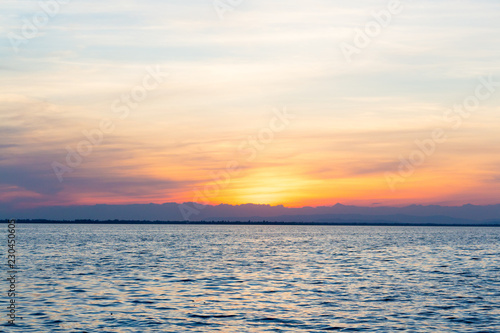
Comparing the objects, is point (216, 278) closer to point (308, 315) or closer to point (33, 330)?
→ point (308, 315)

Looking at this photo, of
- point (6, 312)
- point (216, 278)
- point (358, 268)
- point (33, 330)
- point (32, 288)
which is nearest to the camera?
point (33, 330)

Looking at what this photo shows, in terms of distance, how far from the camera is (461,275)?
2303 inches

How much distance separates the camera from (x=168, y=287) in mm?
46000

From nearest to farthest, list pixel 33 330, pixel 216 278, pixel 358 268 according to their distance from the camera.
→ pixel 33 330 → pixel 216 278 → pixel 358 268

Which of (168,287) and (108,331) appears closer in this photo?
(108,331)

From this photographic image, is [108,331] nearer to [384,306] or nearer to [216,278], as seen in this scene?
[384,306]

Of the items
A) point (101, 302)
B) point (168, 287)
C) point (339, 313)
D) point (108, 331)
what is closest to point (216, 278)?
Result: point (168, 287)

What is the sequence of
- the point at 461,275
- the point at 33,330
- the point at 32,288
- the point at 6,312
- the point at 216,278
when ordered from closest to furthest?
the point at 33,330, the point at 6,312, the point at 32,288, the point at 216,278, the point at 461,275

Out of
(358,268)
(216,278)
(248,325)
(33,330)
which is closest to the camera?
(33,330)

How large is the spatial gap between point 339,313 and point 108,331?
14.8 meters

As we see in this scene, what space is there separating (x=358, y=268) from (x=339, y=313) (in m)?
31.3

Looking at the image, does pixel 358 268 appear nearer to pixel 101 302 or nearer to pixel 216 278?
pixel 216 278

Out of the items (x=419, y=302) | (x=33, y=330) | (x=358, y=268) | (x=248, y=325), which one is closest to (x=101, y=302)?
(x=33, y=330)

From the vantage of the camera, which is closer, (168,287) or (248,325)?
(248,325)
